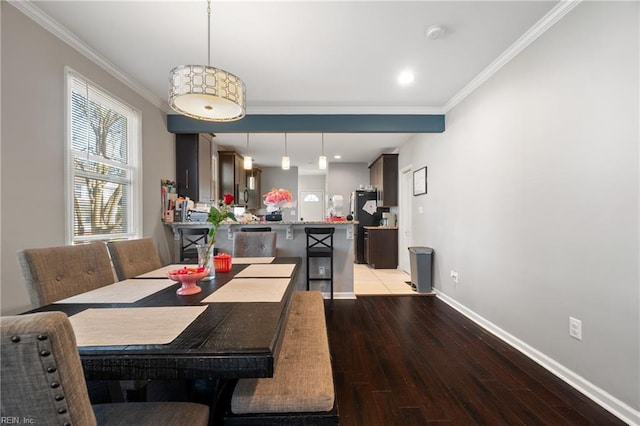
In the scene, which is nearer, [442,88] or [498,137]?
[498,137]

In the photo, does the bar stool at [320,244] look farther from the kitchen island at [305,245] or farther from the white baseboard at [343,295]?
the white baseboard at [343,295]

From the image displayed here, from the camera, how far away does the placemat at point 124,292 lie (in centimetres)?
126

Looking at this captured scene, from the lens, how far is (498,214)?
255cm

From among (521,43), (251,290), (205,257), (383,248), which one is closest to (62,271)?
(205,257)

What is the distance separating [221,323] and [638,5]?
2.65 meters

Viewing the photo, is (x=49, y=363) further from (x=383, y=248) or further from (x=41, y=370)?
(x=383, y=248)

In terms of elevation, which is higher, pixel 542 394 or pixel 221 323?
pixel 221 323

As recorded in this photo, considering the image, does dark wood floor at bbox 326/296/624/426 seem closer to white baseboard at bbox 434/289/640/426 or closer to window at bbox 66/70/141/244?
white baseboard at bbox 434/289/640/426

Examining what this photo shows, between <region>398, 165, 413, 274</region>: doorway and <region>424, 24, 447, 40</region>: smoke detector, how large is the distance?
3.15 m

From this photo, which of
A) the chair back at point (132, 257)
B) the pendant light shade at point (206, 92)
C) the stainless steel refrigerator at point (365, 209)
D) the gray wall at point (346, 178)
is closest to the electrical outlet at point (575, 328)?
the pendant light shade at point (206, 92)

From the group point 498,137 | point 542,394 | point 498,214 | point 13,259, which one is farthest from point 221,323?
point 498,137

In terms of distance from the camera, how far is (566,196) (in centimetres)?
186

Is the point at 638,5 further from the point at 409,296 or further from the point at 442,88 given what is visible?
the point at 409,296

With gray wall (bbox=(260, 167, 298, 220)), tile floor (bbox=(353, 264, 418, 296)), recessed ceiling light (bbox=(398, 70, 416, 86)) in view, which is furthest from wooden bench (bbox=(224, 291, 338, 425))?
gray wall (bbox=(260, 167, 298, 220))
